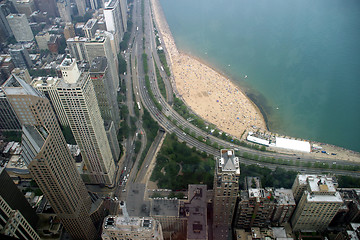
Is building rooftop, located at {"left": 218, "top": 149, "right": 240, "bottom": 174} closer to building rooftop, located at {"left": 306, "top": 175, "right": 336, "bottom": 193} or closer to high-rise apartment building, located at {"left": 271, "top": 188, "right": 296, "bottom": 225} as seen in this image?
high-rise apartment building, located at {"left": 271, "top": 188, "right": 296, "bottom": 225}

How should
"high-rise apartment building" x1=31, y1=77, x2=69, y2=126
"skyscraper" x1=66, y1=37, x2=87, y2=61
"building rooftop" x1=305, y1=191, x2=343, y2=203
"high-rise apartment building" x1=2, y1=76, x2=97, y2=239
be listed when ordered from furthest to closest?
"skyscraper" x1=66, y1=37, x2=87, y2=61 < "high-rise apartment building" x1=31, y1=77, x2=69, y2=126 < "building rooftop" x1=305, y1=191, x2=343, y2=203 < "high-rise apartment building" x1=2, y1=76, x2=97, y2=239

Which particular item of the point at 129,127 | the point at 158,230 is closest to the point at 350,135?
the point at 129,127

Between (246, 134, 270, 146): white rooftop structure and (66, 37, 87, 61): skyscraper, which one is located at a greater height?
(66, 37, 87, 61): skyscraper

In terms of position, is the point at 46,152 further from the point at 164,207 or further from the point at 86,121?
the point at 164,207

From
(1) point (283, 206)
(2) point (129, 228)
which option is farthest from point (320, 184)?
(2) point (129, 228)

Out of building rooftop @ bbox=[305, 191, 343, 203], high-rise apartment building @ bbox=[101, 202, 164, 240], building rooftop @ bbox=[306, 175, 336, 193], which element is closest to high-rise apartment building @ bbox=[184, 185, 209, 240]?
building rooftop @ bbox=[305, 191, 343, 203]

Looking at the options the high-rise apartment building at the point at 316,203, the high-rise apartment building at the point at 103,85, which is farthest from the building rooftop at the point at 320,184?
the high-rise apartment building at the point at 103,85
